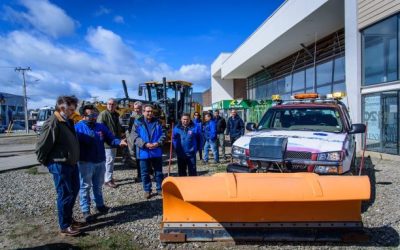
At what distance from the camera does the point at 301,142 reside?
5.70m

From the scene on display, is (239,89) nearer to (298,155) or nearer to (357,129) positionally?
(357,129)

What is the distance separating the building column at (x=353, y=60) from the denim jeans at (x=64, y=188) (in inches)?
458

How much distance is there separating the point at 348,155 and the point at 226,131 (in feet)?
25.3

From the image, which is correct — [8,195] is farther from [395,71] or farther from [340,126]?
[395,71]

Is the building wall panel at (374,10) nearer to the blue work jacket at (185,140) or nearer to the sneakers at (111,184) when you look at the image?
the blue work jacket at (185,140)

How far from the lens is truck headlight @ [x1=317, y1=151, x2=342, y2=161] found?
5461 millimetres

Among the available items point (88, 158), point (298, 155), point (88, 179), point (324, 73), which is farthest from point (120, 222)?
point (324, 73)

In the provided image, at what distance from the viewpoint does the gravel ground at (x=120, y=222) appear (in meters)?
4.66

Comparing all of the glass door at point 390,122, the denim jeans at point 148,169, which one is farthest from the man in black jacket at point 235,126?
the denim jeans at point 148,169

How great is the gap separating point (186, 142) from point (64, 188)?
2910mm

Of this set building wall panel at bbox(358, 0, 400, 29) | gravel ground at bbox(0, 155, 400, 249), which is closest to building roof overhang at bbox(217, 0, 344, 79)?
building wall panel at bbox(358, 0, 400, 29)

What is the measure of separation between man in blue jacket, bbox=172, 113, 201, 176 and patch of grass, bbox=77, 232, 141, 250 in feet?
8.45

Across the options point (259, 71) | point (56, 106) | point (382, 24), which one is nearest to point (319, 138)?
point (56, 106)

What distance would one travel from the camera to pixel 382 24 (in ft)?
42.0
